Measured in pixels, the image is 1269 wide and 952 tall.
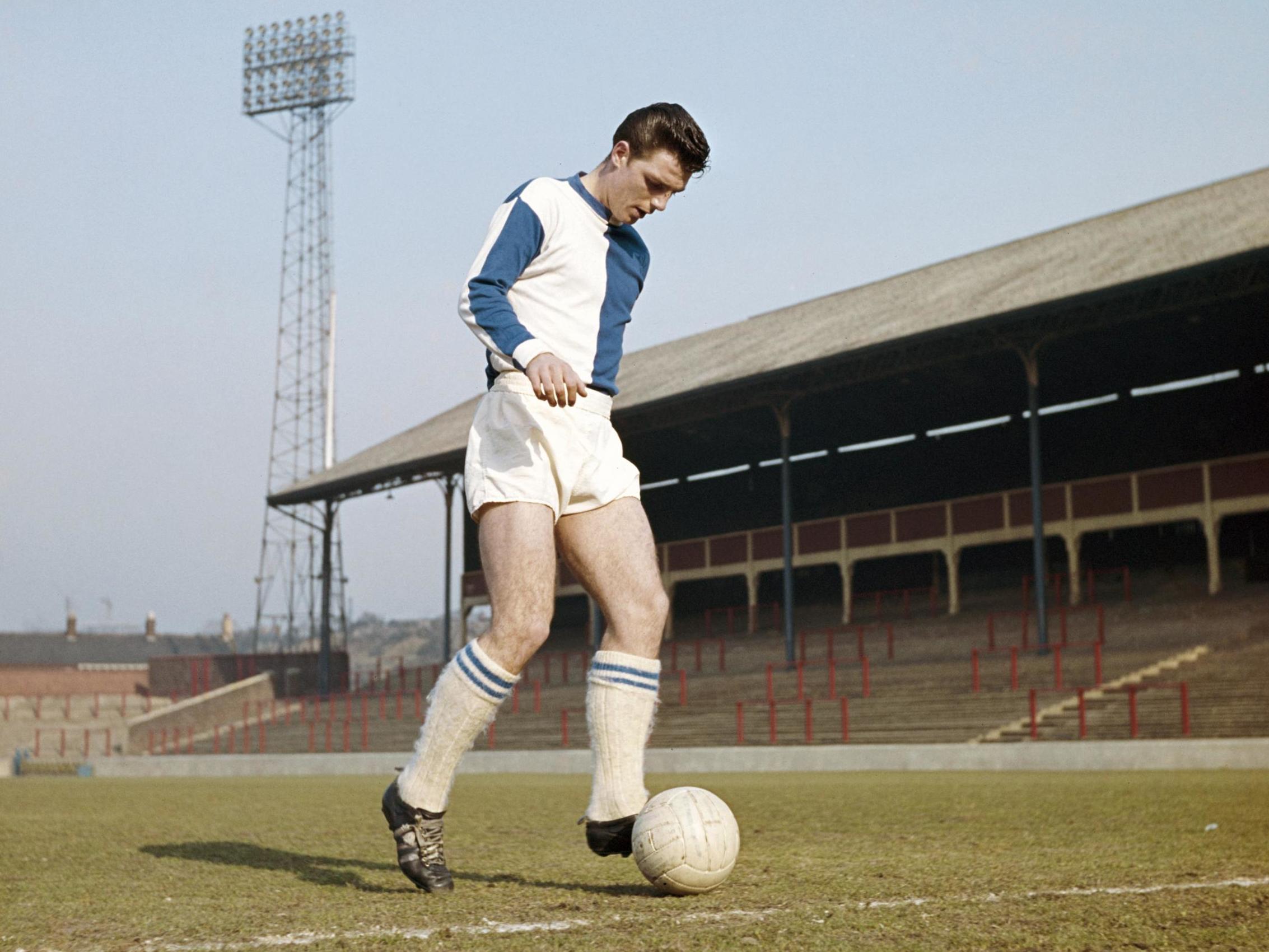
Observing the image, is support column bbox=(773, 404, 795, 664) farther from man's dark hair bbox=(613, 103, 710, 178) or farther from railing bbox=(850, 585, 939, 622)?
man's dark hair bbox=(613, 103, 710, 178)

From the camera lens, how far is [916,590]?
112 ft

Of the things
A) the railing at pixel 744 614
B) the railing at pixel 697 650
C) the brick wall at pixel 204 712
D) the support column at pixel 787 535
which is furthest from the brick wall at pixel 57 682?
the support column at pixel 787 535

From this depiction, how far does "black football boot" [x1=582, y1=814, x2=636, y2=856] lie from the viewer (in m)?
3.72

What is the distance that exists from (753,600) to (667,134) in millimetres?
31427

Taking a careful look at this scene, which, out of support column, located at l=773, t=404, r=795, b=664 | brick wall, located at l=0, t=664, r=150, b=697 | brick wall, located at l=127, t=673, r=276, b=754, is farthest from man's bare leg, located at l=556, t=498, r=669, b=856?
brick wall, located at l=0, t=664, r=150, b=697

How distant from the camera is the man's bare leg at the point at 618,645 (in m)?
3.79

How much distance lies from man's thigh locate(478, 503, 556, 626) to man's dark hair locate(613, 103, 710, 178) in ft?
3.48

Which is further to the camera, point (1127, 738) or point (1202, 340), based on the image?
point (1202, 340)

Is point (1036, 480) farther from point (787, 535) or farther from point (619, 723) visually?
point (619, 723)

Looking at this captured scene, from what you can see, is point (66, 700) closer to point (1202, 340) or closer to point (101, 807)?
point (1202, 340)

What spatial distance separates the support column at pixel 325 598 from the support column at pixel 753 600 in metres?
11.8

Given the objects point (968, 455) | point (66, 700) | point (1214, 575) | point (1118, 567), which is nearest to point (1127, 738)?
point (1214, 575)

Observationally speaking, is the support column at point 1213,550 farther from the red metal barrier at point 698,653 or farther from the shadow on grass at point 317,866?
the shadow on grass at point 317,866

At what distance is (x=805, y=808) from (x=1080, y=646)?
17.0 meters
